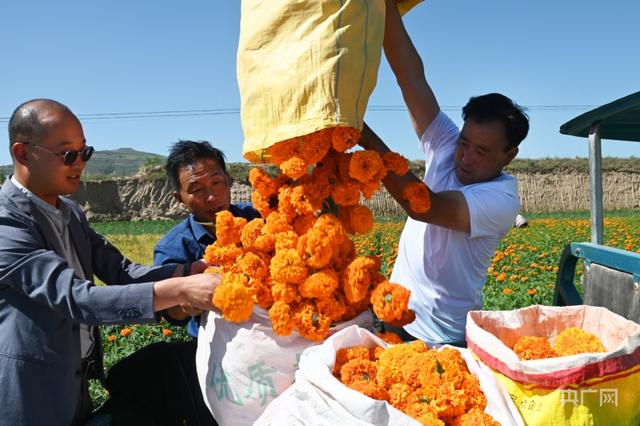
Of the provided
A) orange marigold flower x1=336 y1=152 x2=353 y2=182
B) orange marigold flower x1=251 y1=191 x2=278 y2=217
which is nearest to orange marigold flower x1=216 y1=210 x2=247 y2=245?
orange marigold flower x1=251 y1=191 x2=278 y2=217

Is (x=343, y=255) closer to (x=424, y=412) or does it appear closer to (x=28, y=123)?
(x=424, y=412)

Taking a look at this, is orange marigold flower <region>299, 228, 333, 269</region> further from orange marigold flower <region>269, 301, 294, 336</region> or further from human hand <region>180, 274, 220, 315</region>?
human hand <region>180, 274, 220, 315</region>

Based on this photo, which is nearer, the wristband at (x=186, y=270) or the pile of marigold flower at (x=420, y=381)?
the pile of marigold flower at (x=420, y=381)

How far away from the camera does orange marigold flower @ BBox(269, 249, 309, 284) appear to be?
6.02 feet

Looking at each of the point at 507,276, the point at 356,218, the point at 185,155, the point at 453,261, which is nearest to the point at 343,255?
the point at 356,218

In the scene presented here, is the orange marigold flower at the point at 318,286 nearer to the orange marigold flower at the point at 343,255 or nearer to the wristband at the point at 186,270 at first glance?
the orange marigold flower at the point at 343,255

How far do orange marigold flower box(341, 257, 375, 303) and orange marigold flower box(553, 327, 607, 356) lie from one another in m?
0.71

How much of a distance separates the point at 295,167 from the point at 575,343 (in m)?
1.17

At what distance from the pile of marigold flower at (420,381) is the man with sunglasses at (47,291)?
0.59 metres

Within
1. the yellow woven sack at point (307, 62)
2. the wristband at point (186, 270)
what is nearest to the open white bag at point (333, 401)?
the yellow woven sack at point (307, 62)

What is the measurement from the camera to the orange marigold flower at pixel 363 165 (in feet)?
6.30

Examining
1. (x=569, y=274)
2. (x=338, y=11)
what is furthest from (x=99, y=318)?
(x=569, y=274)

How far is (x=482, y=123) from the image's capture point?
8.02ft

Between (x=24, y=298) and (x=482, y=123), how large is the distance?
205cm
